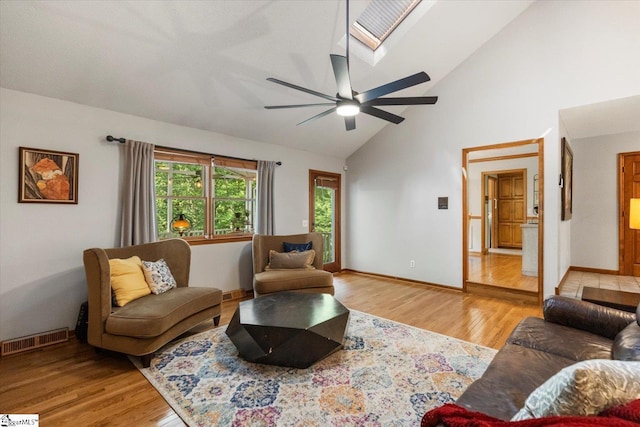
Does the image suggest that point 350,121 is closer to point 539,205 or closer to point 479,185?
point 539,205

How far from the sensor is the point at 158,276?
313 cm

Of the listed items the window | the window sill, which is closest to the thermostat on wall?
the window

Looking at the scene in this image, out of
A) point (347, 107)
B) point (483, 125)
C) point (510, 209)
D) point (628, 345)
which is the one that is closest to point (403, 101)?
point (347, 107)

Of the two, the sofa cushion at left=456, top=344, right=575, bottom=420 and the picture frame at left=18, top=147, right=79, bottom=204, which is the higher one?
the picture frame at left=18, top=147, right=79, bottom=204

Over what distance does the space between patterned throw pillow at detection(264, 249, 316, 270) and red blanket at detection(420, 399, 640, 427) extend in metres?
3.38

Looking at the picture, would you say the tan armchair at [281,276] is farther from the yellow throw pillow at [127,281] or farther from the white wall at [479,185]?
the white wall at [479,185]

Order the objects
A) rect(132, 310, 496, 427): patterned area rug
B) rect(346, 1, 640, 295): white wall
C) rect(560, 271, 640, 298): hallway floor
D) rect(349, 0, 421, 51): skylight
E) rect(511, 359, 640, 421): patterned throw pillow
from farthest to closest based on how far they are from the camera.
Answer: rect(560, 271, 640, 298): hallway floor → rect(346, 1, 640, 295): white wall → rect(349, 0, 421, 51): skylight → rect(132, 310, 496, 427): patterned area rug → rect(511, 359, 640, 421): patterned throw pillow

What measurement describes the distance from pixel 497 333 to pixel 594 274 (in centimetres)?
398

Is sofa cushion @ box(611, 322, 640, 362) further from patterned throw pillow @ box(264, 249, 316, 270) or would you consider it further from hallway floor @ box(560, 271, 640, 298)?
patterned throw pillow @ box(264, 249, 316, 270)

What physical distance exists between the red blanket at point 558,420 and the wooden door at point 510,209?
910 cm

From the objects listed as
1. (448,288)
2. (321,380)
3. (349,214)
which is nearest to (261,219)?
(349,214)

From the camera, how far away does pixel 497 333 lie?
316cm

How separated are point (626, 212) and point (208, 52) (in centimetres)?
720

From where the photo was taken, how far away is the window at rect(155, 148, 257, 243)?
3.97 m
